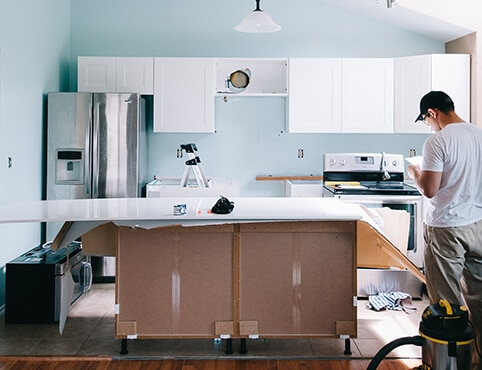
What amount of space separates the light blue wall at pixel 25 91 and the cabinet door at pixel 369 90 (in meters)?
2.72

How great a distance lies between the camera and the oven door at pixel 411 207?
4906 millimetres

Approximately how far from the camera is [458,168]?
3.04m

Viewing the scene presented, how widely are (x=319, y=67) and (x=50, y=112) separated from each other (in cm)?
249

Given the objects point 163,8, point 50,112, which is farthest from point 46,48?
point 163,8

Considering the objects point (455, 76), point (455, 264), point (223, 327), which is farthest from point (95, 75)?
point (455, 264)

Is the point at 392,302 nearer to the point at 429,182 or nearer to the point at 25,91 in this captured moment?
the point at 429,182

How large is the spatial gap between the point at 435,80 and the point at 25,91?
356cm

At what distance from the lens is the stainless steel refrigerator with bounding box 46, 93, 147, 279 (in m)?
5.14

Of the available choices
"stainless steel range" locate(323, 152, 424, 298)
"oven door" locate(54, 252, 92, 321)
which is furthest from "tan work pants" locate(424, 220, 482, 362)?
"oven door" locate(54, 252, 92, 321)

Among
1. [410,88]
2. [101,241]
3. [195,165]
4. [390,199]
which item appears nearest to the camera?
[101,241]

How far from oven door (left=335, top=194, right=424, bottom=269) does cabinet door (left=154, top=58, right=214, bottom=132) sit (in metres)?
1.63

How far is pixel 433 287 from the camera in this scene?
3105mm

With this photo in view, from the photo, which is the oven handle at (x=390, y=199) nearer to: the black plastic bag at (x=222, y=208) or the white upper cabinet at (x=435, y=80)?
the white upper cabinet at (x=435, y=80)

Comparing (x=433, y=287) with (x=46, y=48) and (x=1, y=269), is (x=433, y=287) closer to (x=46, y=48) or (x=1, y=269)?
(x=1, y=269)
